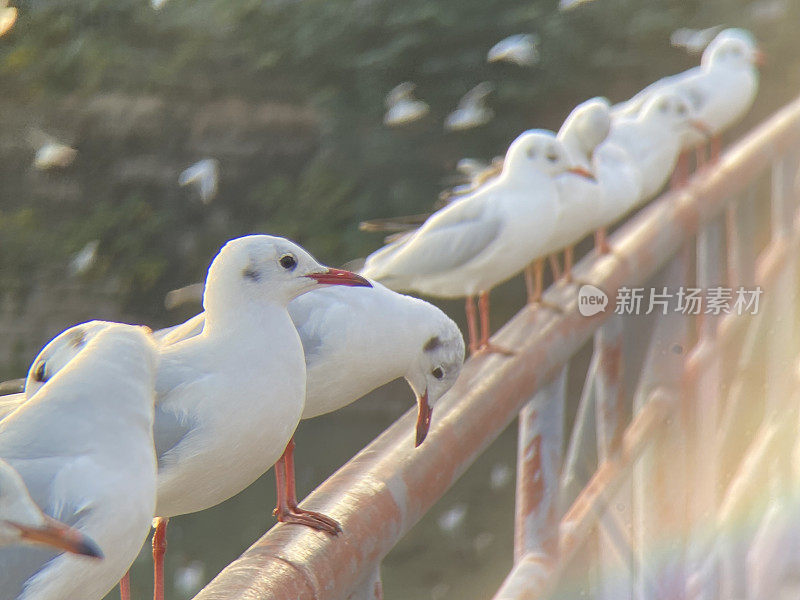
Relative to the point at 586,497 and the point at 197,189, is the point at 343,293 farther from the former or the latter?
A: the point at 197,189

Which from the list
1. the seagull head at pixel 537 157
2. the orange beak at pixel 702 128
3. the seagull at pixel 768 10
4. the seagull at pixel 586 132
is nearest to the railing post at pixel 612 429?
the seagull head at pixel 537 157

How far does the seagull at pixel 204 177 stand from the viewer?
667 cm

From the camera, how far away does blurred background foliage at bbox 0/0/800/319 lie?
670 centimetres

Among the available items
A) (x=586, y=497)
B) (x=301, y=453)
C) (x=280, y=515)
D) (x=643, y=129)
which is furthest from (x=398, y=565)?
(x=280, y=515)

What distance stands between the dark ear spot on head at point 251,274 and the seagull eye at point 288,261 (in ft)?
0.08

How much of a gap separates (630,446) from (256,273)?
846 mm

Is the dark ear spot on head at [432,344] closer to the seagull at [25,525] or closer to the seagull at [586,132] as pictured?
the seagull at [25,525]

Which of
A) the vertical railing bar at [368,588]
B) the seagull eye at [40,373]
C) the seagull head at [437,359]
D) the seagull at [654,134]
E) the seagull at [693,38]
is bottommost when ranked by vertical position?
the seagull at [693,38]

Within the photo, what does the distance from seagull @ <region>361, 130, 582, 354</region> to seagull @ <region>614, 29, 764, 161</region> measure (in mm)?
1826

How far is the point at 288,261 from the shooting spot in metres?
1.02

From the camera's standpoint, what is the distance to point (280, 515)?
3.76ft

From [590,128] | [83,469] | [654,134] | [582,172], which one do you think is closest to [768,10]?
[654,134]

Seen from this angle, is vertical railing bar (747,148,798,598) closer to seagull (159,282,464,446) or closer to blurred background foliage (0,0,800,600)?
seagull (159,282,464,446)

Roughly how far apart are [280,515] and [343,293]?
0.26m
